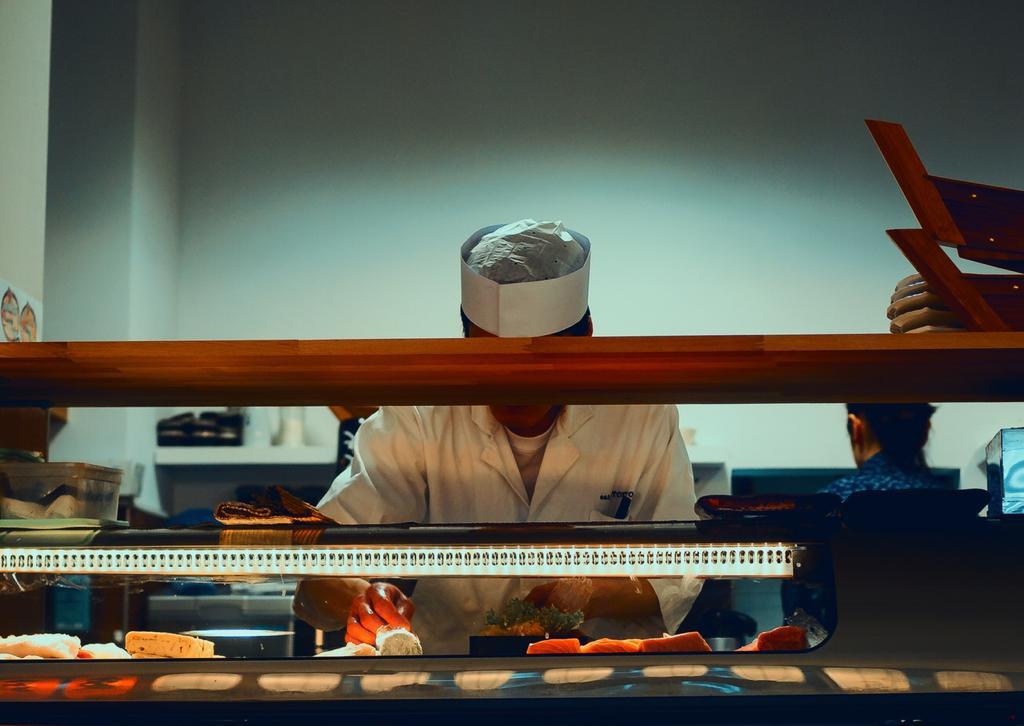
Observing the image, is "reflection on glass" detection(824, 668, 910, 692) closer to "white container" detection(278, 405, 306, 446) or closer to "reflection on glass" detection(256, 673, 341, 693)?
"reflection on glass" detection(256, 673, 341, 693)

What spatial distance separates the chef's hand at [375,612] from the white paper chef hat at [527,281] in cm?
60

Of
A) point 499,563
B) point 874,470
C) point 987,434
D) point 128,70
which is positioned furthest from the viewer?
point 987,434

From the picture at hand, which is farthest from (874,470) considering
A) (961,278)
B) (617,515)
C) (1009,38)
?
(1009,38)

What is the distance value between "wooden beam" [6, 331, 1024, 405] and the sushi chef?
10.7 inches

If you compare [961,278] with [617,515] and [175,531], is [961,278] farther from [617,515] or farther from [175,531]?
[175,531]

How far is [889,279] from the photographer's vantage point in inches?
178

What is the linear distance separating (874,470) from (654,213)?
187 centimetres

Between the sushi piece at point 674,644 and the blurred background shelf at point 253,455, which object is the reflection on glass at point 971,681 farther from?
the blurred background shelf at point 253,455

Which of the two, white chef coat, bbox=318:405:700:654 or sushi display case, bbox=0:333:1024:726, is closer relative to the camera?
sushi display case, bbox=0:333:1024:726

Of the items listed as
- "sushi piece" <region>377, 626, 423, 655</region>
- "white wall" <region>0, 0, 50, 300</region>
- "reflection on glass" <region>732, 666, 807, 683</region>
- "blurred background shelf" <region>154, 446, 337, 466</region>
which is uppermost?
"white wall" <region>0, 0, 50, 300</region>

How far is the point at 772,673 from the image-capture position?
4.09ft

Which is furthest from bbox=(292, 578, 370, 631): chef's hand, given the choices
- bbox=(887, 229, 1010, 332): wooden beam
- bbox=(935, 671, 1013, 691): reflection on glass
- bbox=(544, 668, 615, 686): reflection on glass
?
bbox=(887, 229, 1010, 332): wooden beam

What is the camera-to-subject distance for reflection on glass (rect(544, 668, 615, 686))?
124cm

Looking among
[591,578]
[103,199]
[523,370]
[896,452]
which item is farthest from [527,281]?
[103,199]
